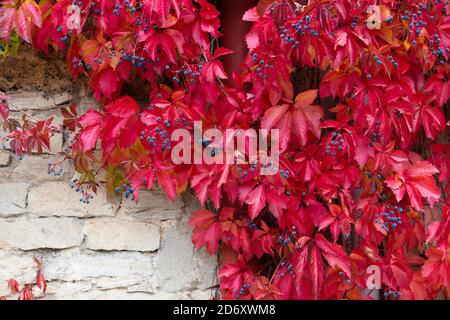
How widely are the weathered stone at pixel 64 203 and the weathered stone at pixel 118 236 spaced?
45mm

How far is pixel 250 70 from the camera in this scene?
1.91 m

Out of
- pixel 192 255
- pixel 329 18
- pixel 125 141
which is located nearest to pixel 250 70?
pixel 329 18

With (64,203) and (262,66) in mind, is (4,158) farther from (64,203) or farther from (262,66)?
(262,66)

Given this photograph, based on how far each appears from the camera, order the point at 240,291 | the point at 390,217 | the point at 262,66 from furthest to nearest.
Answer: the point at 240,291 < the point at 390,217 < the point at 262,66

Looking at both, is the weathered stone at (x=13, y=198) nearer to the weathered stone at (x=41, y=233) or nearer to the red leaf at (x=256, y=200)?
the weathered stone at (x=41, y=233)

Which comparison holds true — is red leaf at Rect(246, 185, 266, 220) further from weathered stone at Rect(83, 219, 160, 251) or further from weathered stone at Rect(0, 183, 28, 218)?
weathered stone at Rect(0, 183, 28, 218)

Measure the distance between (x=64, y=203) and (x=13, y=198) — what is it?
20 centimetres

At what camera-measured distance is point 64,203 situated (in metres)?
2.11

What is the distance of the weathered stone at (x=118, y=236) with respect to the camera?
211 cm

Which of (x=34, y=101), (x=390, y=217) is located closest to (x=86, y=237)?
(x=34, y=101)

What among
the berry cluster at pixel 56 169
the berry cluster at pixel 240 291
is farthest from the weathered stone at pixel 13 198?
the berry cluster at pixel 240 291
